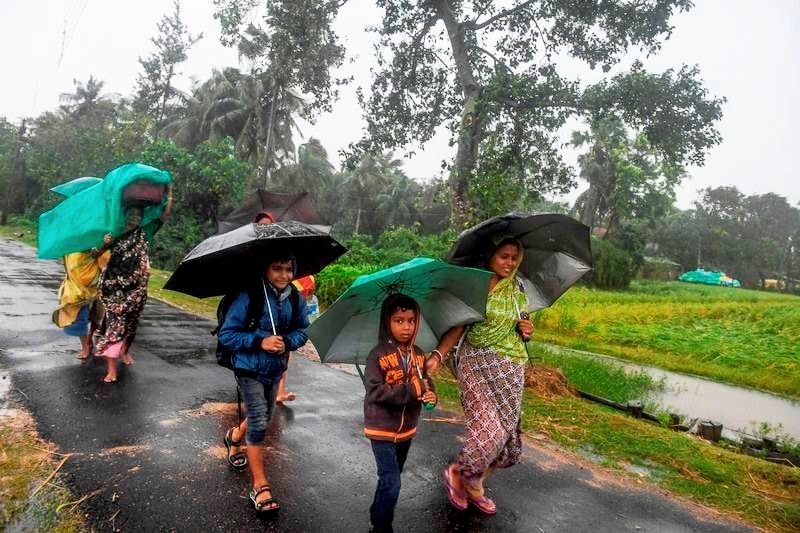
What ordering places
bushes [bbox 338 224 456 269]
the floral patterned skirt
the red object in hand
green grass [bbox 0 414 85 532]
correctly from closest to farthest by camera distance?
green grass [bbox 0 414 85 532], the floral patterned skirt, the red object in hand, bushes [bbox 338 224 456 269]

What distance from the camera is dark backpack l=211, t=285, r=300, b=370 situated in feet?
10.2

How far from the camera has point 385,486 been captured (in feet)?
9.15

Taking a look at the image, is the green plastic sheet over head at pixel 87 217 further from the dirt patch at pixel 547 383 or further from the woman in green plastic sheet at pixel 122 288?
the dirt patch at pixel 547 383

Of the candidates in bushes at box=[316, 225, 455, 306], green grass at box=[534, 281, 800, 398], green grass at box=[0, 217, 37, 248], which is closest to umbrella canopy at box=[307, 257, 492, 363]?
bushes at box=[316, 225, 455, 306]

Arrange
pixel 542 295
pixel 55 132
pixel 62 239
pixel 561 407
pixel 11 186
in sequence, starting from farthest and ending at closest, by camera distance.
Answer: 1. pixel 11 186
2. pixel 55 132
3. pixel 561 407
4. pixel 62 239
5. pixel 542 295

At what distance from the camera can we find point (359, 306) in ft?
10.2

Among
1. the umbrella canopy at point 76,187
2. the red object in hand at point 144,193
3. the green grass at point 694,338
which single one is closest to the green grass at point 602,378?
the green grass at point 694,338

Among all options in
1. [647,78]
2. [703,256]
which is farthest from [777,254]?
[647,78]

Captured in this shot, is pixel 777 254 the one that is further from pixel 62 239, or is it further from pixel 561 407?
pixel 62 239

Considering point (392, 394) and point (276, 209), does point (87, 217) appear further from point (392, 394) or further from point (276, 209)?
point (392, 394)

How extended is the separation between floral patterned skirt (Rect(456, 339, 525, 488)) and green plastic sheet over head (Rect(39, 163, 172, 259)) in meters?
3.60

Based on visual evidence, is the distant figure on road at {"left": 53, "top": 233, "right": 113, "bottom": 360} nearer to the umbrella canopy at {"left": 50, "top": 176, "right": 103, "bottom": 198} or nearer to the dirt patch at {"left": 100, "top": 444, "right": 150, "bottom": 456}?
the umbrella canopy at {"left": 50, "top": 176, "right": 103, "bottom": 198}

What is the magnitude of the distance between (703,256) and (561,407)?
5850 cm

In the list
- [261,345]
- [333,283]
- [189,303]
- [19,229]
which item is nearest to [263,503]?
[261,345]
